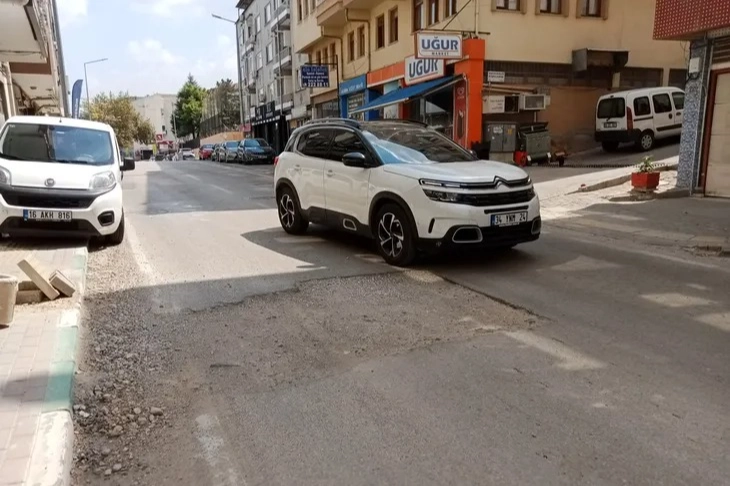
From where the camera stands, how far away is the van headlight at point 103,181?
8195mm

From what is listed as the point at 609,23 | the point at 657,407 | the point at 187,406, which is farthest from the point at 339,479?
the point at 609,23

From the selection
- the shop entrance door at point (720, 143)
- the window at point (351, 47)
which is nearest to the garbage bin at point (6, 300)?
the shop entrance door at point (720, 143)

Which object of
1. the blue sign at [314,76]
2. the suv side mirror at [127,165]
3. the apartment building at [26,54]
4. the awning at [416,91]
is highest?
the blue sign at [314,76]

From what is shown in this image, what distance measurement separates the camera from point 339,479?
2.86m

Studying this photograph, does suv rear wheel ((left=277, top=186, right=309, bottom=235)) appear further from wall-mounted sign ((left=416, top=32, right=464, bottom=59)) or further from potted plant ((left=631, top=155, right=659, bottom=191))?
wall-mounted sign ((left=416, top=32, right=464, bottom=59))

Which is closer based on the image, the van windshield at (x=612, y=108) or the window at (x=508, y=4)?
the van windshield at (x=612, y=108)

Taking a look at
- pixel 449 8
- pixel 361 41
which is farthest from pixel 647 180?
pixel 361 41

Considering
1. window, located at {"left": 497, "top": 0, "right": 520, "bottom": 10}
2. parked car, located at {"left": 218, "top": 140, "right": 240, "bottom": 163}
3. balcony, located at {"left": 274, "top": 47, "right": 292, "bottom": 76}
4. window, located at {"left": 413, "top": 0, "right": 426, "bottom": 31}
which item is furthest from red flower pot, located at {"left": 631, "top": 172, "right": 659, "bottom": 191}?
balcony, located at {"left": 274, "top": 47, "right": 292, "bottom": 76}

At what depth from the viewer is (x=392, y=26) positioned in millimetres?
26672

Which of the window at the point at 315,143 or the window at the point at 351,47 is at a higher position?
the window at the point at 351,47

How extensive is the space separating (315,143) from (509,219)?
3.56 m

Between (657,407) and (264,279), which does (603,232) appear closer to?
(264,279)

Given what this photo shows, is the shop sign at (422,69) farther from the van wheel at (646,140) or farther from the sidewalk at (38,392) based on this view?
the sidewalk at (38,392)

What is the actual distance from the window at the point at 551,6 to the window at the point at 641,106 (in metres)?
4.74
